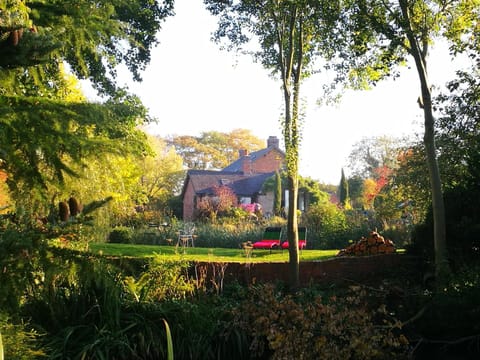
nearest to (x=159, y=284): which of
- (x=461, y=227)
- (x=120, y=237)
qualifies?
(x=461, y=227)

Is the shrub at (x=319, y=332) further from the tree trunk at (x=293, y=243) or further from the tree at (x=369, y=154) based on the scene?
the tree at (x=369, y=154)

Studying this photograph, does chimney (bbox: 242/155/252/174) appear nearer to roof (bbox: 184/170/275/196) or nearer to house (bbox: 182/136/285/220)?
house (bbox: 182/136/285/220)

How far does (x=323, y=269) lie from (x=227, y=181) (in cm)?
3156

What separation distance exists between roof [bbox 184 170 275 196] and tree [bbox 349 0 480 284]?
99.8 ft

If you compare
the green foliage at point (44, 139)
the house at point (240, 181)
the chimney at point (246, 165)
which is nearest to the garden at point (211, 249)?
the green foliage at point (44, 139)

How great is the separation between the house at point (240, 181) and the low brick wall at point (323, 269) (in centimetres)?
2712

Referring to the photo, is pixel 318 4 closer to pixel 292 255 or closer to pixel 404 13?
pixel 404 13

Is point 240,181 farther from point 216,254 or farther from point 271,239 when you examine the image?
point 216,254

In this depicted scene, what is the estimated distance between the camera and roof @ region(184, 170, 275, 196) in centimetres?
3909

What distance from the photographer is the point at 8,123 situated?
1634 millimetres

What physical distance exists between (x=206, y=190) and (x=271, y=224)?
63.3 ft

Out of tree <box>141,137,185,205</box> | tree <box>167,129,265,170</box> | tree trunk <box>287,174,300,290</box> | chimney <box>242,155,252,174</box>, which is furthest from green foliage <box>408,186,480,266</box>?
tree <box>167,129,265,170</box>

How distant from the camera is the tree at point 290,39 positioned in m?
8.24

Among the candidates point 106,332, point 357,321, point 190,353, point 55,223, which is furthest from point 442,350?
point 55,223
